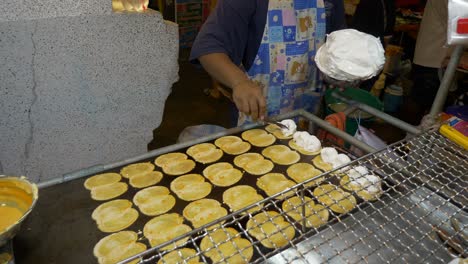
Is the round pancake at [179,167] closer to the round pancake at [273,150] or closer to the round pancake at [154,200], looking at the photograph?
the round pancake at [154,200]

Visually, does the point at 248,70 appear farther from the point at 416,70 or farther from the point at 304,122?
the point at 416,70

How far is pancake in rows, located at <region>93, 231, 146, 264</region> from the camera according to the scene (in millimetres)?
1281

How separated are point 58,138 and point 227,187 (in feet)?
4.78

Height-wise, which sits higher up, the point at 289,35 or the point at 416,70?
the point at 289,35

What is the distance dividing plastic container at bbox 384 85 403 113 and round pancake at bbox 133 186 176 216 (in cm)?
470

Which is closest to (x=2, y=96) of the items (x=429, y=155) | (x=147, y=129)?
(x=147, y=129)

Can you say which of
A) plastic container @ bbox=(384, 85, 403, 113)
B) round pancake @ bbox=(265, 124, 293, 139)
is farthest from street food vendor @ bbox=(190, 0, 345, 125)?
plastic container @ bbox=(384, 85, 403, 113)

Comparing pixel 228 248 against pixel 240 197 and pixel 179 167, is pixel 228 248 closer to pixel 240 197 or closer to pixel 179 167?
pixel 240 197

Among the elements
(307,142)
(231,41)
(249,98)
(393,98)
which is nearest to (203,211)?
(249,98)

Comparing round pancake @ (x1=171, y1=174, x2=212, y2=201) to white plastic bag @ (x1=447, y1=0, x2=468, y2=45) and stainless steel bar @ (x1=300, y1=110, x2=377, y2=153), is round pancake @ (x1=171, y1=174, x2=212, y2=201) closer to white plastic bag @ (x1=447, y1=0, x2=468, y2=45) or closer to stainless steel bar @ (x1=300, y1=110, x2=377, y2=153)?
stainless steel bar @ (x1=300, y1=110, x2=377, y2=153)

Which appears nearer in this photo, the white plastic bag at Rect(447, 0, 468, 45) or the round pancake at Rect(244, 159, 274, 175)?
the white plastic bag at Rect(447, 0, 468, 45)

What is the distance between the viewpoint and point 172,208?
1539 millimetres

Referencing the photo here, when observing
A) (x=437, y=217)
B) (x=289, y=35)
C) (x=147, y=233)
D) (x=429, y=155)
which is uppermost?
(x=289, y=35)

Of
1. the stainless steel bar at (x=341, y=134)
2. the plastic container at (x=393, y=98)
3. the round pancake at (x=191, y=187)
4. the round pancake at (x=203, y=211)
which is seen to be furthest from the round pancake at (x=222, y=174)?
the plastic container at (x=393, y=98)
